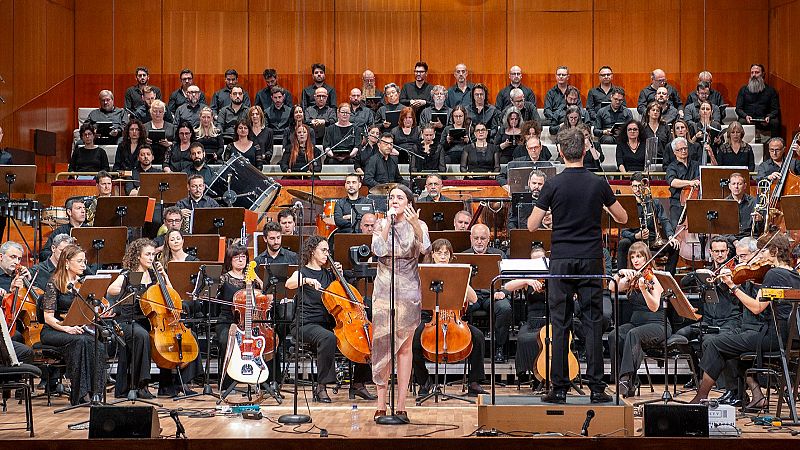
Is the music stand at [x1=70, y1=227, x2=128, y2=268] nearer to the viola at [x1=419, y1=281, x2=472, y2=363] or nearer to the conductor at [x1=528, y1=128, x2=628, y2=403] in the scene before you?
the viola at [x1=419, y1=281, x2=472, y2=363]

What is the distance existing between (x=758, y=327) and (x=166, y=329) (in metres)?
A: 4.03

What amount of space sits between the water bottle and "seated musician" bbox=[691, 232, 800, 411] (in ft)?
7.14

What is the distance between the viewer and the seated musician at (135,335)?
24.5ft

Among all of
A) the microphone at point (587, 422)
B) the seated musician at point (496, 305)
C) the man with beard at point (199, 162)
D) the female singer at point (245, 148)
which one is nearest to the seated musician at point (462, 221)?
the seated musician at point (496, 305)

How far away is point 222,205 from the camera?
992 cm

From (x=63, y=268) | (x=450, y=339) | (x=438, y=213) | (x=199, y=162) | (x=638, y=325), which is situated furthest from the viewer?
(x=199, y=162)

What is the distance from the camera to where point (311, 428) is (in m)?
6.02

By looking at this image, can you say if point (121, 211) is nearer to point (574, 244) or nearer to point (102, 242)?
point (102, 242)

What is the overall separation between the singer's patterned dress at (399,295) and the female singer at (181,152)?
5.12 metres

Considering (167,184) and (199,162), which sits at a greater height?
(199,162)

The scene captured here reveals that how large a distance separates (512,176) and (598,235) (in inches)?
165

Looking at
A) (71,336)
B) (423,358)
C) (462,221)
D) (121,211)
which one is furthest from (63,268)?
(462,221)

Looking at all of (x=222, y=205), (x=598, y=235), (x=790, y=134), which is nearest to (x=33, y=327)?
(x=222, y=205)

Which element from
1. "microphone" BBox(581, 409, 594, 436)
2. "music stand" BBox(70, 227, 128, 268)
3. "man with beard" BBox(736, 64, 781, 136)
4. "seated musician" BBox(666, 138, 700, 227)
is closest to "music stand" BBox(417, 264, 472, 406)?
"microphone" BBox(581, 409, 594, 436)
